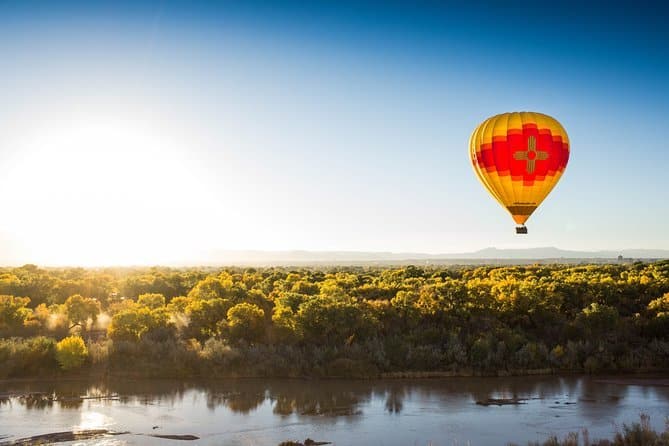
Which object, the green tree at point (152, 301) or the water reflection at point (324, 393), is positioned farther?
the green tree at point (152, 301)

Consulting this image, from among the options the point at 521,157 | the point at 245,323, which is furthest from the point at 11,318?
A: the point at 521,157

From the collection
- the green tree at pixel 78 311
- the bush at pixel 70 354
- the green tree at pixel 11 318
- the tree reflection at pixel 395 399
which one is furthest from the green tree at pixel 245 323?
Result: the green tree at pixel 11 318

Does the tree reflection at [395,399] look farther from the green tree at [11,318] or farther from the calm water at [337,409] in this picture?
the green tree at [11,318]

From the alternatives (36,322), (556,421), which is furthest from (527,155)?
(36,322)

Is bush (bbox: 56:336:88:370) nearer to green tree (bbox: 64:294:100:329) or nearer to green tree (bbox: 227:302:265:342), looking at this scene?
green tree (bbox: 227:302:265:342)

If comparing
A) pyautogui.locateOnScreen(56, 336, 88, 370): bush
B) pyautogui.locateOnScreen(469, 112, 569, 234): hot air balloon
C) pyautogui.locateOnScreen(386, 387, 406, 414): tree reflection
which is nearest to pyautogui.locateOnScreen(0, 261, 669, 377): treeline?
pyautogui.locateOnScreen(56, 336, 88, 370): bush

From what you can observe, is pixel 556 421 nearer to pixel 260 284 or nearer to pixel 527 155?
pixel 527 155
